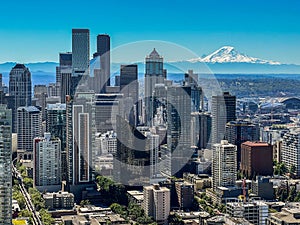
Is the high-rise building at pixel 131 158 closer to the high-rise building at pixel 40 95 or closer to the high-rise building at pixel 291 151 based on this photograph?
the high-rise building at pixel 291 151

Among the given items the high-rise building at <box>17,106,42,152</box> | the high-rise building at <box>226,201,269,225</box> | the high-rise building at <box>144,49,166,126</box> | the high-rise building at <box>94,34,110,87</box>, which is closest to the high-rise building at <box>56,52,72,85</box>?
the high-rise building at <box>94,34,110,87</box>

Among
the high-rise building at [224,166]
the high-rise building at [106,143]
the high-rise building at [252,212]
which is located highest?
the high-rise building at [106,143]

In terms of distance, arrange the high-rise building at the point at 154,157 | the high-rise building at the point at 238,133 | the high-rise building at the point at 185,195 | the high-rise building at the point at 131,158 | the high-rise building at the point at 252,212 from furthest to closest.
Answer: the high-rise building at the point at 238,133
the high-rise building at the point at 154,157
the high-rise building at the point at 131,158
the high-rise building at the point at 185,195
the high-rise building at the point at 252,212

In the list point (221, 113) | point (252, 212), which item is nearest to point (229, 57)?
point (221, 113)

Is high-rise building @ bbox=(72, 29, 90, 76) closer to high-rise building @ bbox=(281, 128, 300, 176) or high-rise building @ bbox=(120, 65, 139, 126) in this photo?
high-rise building @ bbox=(120, 65, 139, 126)

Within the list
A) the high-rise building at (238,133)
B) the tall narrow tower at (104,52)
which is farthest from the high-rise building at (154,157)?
the high-rise building at (238,133)

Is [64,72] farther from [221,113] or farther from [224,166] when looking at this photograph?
[224,166]
